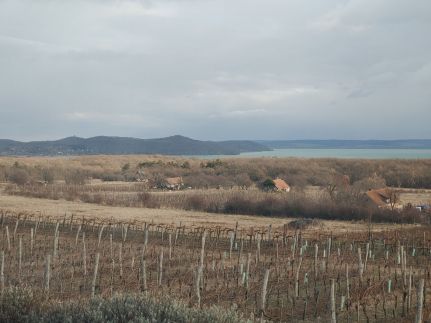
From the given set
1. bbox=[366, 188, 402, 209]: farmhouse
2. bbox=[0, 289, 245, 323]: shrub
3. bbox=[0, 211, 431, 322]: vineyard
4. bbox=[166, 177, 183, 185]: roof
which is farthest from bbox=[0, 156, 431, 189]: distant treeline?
bbox=[0, 289, 245, 323]: shrub

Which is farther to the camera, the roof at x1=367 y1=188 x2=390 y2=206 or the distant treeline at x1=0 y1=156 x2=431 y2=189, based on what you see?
the distant treeline at x1=0 y1=156 x2=431 y2=189

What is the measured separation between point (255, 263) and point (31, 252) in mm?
8052

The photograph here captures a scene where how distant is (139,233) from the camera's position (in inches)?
1112

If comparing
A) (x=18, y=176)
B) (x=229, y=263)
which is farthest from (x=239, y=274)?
(x=18, y=176)

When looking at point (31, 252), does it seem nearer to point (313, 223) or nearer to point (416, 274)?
point (416, 274)

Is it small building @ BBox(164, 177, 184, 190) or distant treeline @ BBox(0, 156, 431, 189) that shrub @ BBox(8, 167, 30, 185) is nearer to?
distant treeline @ BBox(0, 156, 431, 189)

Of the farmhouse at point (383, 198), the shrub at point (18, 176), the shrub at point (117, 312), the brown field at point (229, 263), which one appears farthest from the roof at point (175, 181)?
the shrub at point (117, 312)

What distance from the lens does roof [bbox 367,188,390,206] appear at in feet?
145

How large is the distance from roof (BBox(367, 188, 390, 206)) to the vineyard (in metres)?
14.8

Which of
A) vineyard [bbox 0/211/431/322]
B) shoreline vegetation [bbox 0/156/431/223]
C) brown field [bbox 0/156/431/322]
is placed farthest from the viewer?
shoreline vegetation [bbox 0/156/431/223]

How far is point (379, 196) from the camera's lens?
151 ft

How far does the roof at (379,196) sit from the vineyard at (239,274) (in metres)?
14.8

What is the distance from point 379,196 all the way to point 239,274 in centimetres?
3244

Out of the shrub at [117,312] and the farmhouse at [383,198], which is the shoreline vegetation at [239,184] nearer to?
the farmhouse at [383,198]
